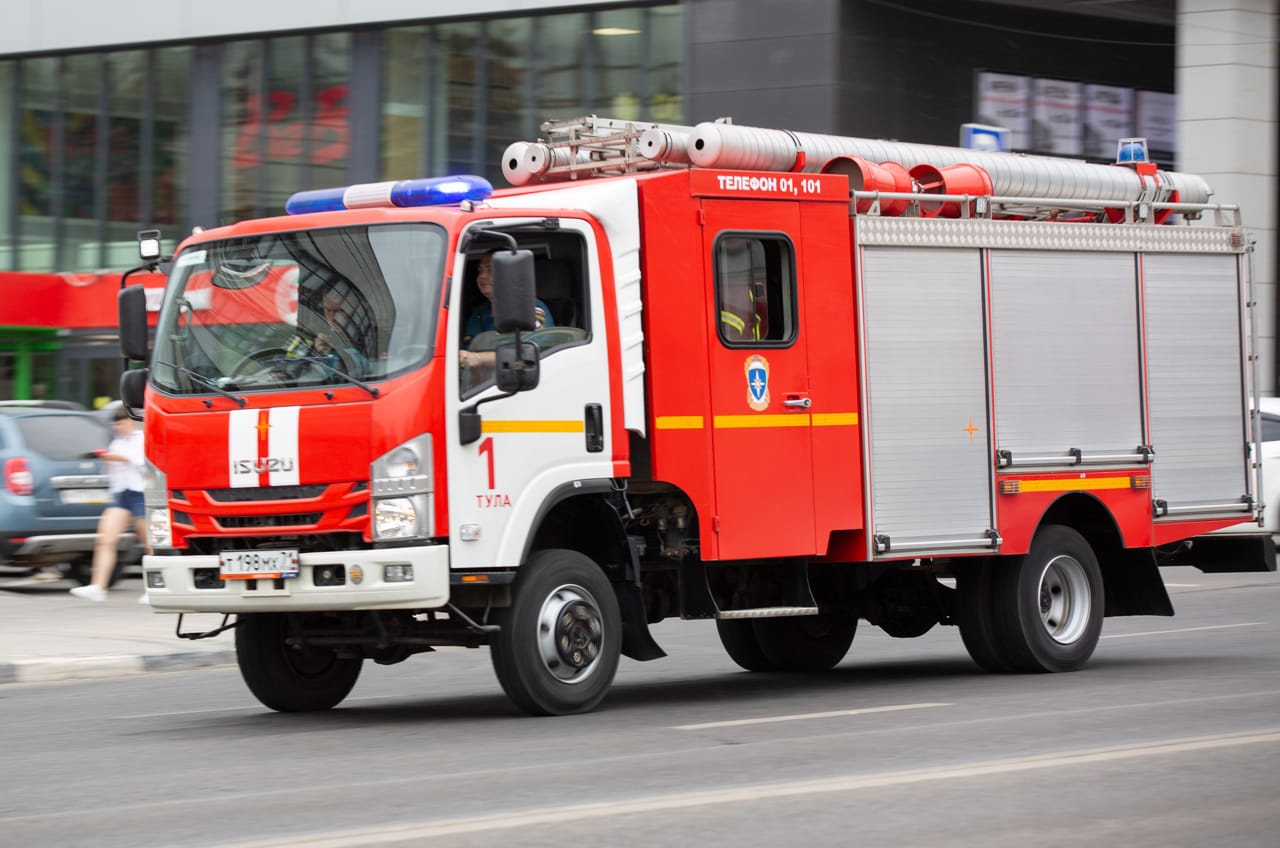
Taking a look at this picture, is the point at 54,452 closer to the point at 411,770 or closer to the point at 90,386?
the point at 411,770

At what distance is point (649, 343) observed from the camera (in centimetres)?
1016

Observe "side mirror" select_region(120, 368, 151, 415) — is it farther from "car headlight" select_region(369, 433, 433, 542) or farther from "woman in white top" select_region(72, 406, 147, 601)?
"woman in white top" select_region(72, 406, 147, 601)

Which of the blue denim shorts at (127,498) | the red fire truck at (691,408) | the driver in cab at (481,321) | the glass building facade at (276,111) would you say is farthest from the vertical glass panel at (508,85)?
the driver in cab at (481,321)

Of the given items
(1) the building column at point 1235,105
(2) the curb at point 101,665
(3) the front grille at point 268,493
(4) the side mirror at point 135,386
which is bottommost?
(2) the curb at point 101,665

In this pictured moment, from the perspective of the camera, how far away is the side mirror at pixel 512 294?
9.02 meters

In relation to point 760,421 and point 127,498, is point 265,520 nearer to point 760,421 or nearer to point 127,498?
point 760,421

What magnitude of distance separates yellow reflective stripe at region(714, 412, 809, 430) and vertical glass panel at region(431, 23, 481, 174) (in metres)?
21.6

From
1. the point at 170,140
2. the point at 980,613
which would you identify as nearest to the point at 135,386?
the point at 980,613

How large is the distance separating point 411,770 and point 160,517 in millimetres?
2527

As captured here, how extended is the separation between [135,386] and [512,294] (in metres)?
2.54

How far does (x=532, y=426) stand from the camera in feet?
31.5

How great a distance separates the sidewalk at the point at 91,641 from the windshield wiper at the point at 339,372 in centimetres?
441

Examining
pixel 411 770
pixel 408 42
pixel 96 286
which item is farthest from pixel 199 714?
pixel 96 286

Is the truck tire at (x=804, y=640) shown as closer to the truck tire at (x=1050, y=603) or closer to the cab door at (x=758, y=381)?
the truck tire at (x=1050, y=603)
